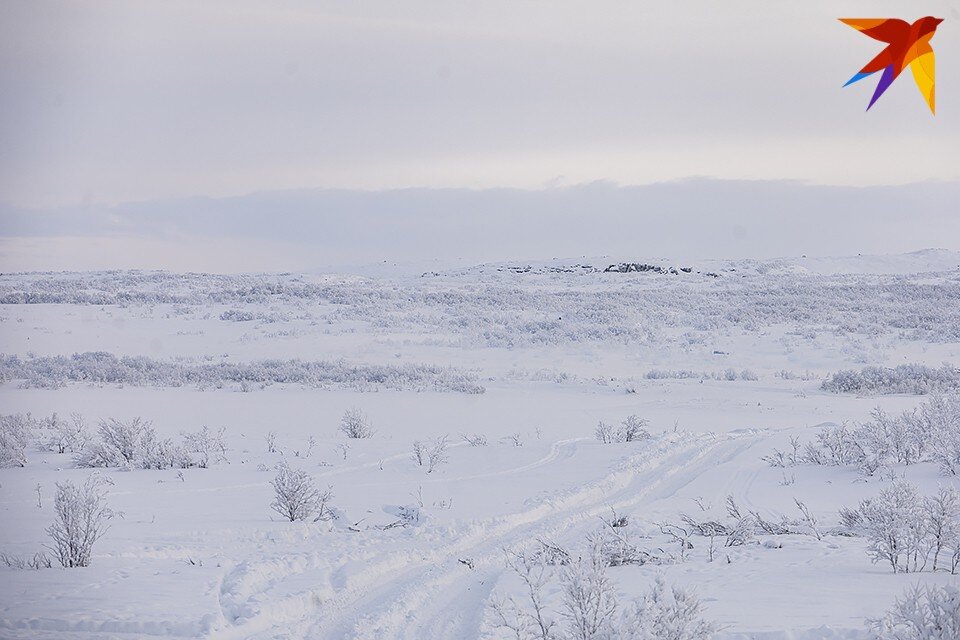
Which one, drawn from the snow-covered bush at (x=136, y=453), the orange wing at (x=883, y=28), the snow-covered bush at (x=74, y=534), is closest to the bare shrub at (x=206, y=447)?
the snow-covered bush at (x=136, y=453)

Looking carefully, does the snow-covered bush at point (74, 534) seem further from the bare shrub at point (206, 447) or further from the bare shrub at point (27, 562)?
the bare shrub at point (206, 447)

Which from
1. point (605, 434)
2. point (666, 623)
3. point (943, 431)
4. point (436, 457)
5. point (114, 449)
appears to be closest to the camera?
point (666, 623)

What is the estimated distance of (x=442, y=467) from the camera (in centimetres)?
1276

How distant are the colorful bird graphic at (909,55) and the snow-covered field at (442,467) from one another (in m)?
3.28

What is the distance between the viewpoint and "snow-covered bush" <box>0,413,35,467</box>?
11.9 meters

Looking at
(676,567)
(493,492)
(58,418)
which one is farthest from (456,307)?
(676,567)

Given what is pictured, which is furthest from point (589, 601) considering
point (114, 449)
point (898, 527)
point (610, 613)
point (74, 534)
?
point (114, 449)

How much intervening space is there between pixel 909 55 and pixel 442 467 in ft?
30.2

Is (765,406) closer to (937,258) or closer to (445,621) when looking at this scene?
(445,621)

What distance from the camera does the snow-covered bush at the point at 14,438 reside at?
11898mm

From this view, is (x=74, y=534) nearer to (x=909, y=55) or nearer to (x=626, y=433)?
(x=909, y=55)

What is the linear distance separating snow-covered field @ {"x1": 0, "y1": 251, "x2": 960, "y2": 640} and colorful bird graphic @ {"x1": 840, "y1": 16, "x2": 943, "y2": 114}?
328 cm

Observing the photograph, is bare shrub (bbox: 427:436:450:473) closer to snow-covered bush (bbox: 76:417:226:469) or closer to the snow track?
the snow track

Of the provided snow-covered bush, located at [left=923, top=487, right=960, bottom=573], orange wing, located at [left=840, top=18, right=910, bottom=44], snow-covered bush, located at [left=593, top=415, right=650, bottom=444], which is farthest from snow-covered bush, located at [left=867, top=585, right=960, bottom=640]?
snow-covered bush, located at [left=593, top=415, right=650, bottom=444]
